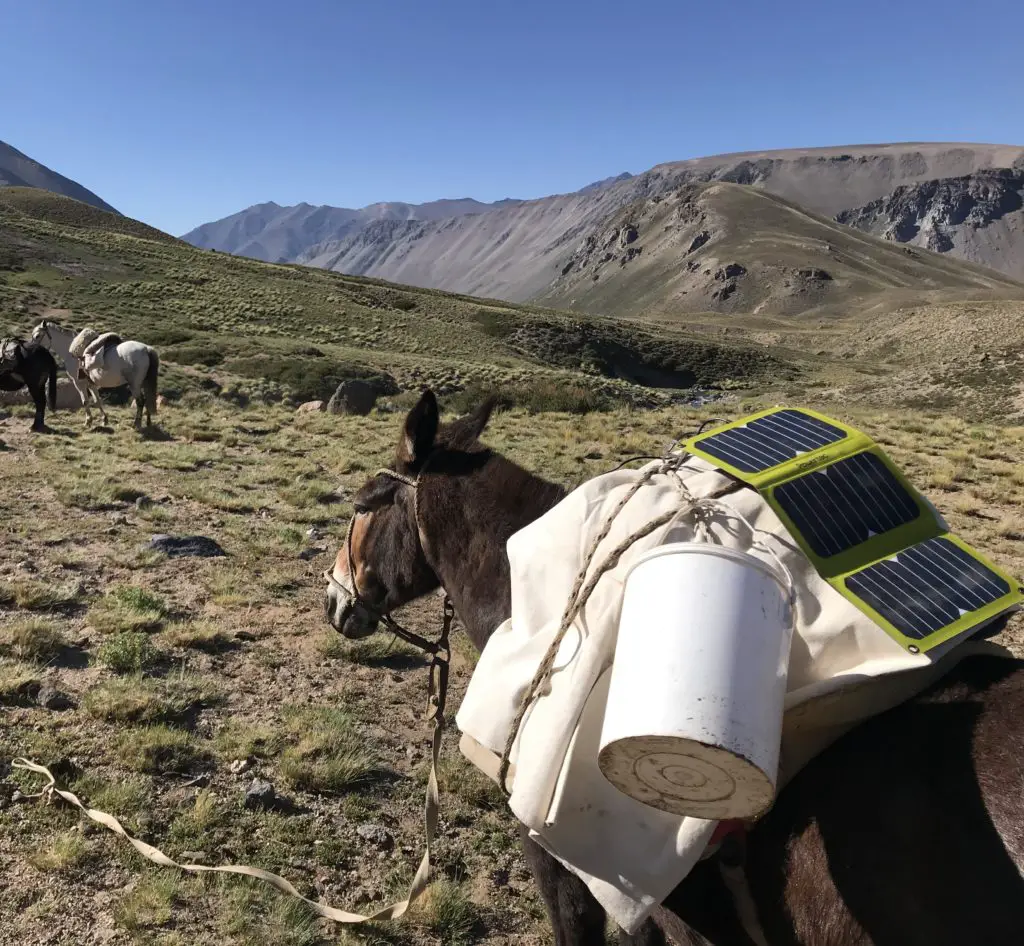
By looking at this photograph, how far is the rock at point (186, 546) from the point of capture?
8.00 metres

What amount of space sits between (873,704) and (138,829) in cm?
362

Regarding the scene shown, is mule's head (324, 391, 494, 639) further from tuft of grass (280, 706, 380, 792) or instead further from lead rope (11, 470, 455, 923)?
tuft of grass (280, 706, 380, 792)

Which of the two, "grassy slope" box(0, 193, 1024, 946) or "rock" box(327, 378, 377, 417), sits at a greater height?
"rock" box(327, 378, 377, 417)

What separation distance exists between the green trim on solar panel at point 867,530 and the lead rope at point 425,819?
60.6 inches

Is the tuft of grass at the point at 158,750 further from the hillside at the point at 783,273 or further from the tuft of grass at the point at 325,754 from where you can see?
the hillside at the point at 783,273

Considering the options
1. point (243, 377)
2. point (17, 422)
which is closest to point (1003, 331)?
point (243, 377)

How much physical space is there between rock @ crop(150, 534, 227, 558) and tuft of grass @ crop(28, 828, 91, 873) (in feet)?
15.7

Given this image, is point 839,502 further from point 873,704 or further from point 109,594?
point 109,594

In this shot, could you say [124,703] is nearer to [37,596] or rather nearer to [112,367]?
[37,596]

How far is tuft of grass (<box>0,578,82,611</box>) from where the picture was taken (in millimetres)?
6195

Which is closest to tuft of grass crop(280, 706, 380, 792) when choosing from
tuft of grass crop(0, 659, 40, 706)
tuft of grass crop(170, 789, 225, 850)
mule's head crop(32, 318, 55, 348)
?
tuft of grass crop(170, 789, 225, 850)

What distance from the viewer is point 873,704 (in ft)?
6.28

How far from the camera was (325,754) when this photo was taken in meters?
4.49

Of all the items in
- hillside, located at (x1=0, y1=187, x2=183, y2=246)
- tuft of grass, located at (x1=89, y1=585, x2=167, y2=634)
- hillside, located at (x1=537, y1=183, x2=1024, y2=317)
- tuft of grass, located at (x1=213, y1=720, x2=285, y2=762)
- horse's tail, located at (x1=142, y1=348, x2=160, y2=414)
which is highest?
hillside, located at (x1=537, y1=183, x2=1024, y2=317)
